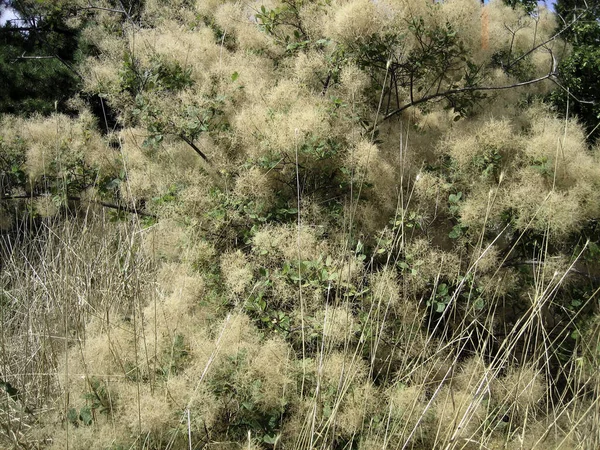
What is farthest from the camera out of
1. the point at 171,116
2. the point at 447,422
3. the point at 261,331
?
the point at 171,116

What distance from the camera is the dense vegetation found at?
1879 mm

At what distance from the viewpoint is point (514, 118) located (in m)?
2.85

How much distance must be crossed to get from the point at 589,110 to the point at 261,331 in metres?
4.56

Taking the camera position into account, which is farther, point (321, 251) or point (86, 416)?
point (321, 251)

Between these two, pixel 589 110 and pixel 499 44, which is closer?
pixel 499 44

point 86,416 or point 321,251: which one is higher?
point 321,251

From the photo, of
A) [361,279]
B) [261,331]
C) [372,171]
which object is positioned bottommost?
[261,331]

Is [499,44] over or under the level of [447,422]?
over

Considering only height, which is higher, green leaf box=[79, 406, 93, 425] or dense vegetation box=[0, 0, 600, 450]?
dense vegetation box=[0, 0, 600, 450]

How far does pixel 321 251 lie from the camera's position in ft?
7.75

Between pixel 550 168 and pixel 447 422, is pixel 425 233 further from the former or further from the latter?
pixel 447 422

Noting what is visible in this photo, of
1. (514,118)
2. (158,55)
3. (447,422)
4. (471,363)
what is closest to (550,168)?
(514,118)

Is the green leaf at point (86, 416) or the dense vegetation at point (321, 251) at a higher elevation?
the dense vegetation at point (321, 251)

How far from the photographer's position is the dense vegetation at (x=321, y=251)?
1.88 meters
